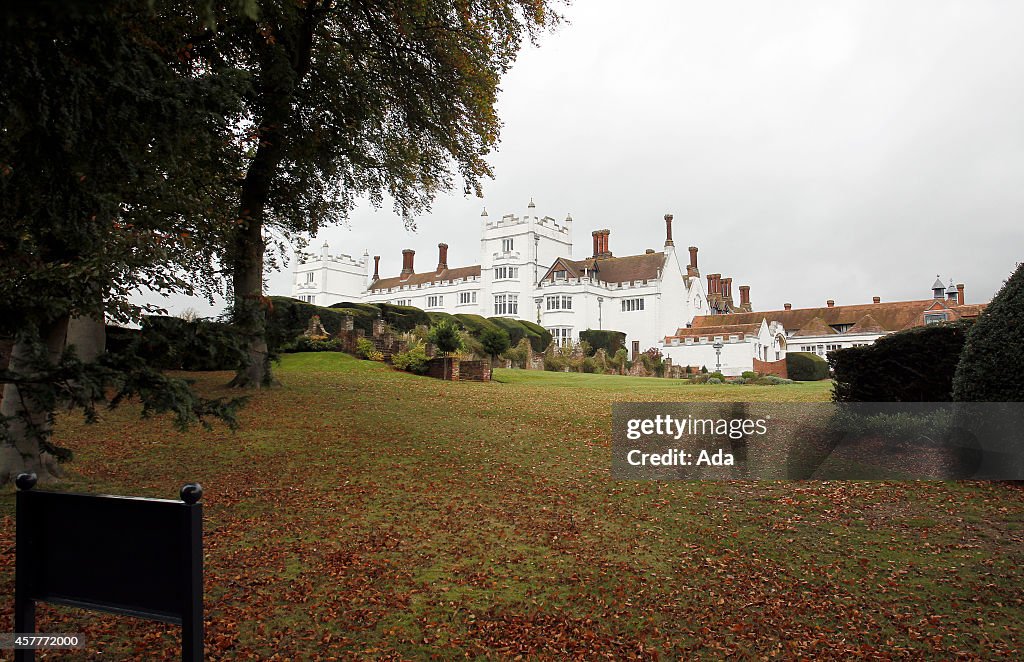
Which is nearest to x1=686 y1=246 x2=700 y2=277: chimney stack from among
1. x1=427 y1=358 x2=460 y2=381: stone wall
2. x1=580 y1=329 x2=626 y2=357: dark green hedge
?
x1=580 y1=329 x2=626 y2=357: dark green hedge

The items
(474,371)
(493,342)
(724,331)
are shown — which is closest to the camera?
(474,371)

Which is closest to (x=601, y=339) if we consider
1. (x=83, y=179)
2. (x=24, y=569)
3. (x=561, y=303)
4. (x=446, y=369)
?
(x=561, y=303)

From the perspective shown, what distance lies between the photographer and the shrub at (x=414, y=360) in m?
20.6

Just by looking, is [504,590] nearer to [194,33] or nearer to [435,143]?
[194,33]

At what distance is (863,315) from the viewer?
2149 inches

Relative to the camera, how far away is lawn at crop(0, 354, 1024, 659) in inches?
170

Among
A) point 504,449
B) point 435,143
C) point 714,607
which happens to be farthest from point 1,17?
point 435,143

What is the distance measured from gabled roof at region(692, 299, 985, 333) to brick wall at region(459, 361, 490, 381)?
36.4m

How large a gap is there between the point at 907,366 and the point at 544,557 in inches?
288

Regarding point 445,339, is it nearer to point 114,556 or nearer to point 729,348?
point 114,556

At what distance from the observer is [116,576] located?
2.99 metres

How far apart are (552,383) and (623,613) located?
16.9m

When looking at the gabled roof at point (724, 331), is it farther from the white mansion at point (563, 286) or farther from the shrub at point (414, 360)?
the shrub at point (414, 360)

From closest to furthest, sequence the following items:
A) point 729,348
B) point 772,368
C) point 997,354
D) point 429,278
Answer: point 997,354 < point 772,368 < point 729,348 < point 429,278
